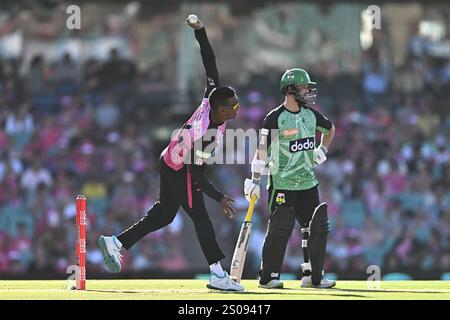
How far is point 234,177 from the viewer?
63.2 feet

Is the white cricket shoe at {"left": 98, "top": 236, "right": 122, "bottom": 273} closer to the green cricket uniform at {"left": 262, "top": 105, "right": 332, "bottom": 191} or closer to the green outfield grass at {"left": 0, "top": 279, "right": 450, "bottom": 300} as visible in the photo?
the green outfield grass at {"left": 0, "top": 279, "right": 450, "bottom": 300}

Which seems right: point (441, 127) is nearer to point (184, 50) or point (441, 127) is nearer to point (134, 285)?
point (184, 50)

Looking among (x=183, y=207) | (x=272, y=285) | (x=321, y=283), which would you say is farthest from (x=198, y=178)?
(x=321, y=283)

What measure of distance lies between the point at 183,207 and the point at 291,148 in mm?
1250

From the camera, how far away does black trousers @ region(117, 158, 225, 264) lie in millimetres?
10328

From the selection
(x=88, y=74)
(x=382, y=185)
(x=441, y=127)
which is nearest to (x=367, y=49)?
(x=441, y=127)

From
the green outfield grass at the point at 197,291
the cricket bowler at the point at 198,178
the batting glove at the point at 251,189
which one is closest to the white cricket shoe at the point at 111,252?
the cricket bowler at the point at 198,178

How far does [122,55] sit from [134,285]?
11.1 m

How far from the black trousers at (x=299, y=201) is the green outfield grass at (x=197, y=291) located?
0.70m

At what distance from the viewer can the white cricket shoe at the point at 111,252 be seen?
10398mm

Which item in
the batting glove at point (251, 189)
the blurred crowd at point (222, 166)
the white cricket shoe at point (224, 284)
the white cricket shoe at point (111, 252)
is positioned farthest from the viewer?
the blurred crowd at point (222, 166)

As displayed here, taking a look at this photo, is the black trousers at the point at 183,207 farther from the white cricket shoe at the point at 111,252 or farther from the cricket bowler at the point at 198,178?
the white cricket shoe at the point at 111,252

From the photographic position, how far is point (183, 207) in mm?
10523
